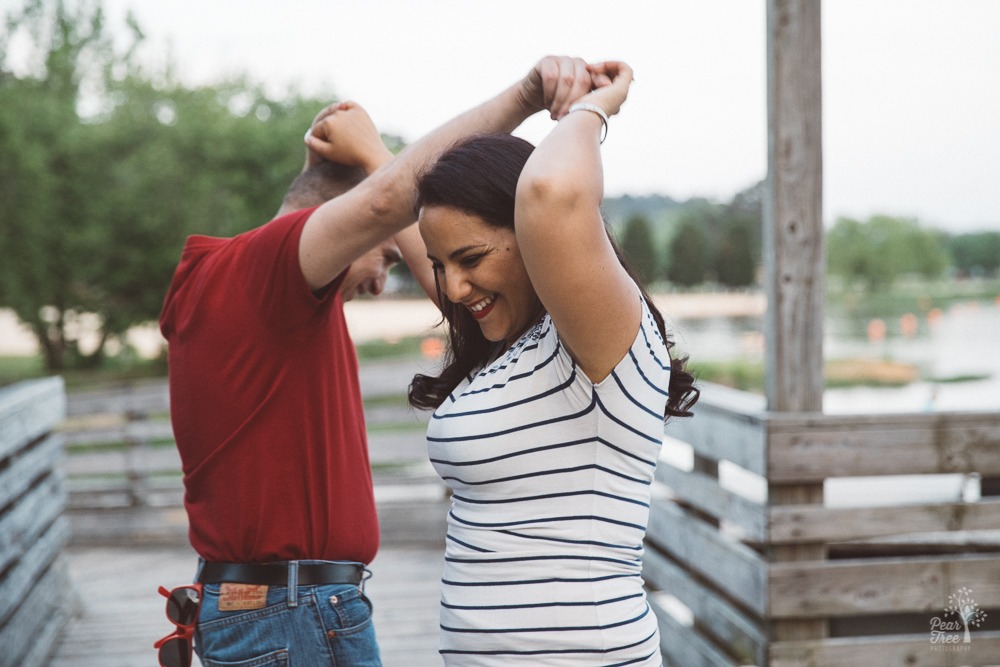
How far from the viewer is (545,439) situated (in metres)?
1.18

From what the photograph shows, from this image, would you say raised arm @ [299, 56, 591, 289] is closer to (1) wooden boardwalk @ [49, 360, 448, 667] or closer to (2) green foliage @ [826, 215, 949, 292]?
(1) wooden boardwalk @ [49, 360, 448, 667]

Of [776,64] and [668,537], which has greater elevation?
[776,64]

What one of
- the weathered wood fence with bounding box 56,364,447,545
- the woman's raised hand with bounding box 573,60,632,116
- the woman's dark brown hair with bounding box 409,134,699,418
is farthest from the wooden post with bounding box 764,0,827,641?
the weathered wood fence with bounding box 56,364,447,545

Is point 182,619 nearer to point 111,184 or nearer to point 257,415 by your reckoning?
point 257,415

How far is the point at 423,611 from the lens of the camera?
4555mm

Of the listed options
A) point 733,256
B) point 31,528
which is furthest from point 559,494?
point 733,256

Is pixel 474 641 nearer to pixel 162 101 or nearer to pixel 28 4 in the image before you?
pixel 162 101

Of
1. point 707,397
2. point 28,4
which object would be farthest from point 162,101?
point 707,397

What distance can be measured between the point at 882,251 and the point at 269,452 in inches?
456

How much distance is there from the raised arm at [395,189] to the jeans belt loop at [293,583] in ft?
1.51

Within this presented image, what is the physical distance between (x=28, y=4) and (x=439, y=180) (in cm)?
1697

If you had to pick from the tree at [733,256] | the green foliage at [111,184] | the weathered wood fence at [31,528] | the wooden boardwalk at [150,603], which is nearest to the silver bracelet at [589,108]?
the weathered wood fence at [31,528]

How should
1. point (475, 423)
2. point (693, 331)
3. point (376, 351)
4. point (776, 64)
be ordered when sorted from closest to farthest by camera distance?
point (475, 423) → point (776, 64) → point (693, 331) → point (376, 351)

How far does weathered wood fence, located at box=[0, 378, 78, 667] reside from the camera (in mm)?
3489
